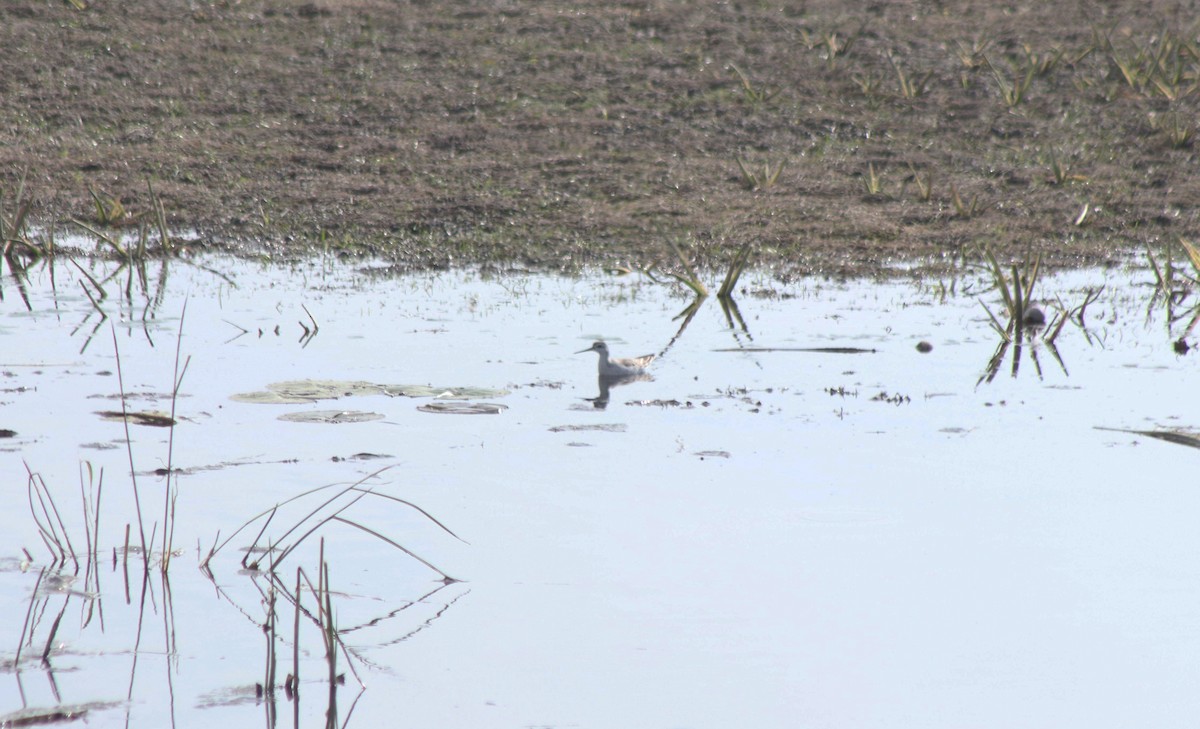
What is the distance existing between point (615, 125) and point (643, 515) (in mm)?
8389

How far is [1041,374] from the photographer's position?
7.60 meters

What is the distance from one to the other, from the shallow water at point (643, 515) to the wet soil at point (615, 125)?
2.26 metres

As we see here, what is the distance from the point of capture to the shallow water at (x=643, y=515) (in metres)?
3.99

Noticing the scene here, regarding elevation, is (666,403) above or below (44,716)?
above

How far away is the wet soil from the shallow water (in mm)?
2263

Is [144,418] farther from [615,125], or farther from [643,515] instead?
[615,125]

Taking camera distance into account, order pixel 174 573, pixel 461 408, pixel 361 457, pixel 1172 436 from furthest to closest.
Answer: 1. pixel 461 408
2. pixel 1172 436
3. pixel 361 457
4. pixel 174 573

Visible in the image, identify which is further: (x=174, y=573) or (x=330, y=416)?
(x=330, y=416)

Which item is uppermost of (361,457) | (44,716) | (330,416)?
(330,416)

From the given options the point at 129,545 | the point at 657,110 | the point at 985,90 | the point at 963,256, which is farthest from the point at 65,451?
the point at 985,90

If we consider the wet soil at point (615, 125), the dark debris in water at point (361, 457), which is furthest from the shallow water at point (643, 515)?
the wet soil at point (615, 125)

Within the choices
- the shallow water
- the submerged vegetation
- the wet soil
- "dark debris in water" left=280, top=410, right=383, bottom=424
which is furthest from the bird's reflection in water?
the wet soil

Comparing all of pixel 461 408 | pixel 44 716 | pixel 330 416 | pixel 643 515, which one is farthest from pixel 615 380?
pixel 44 716

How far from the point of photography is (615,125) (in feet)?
43.6
